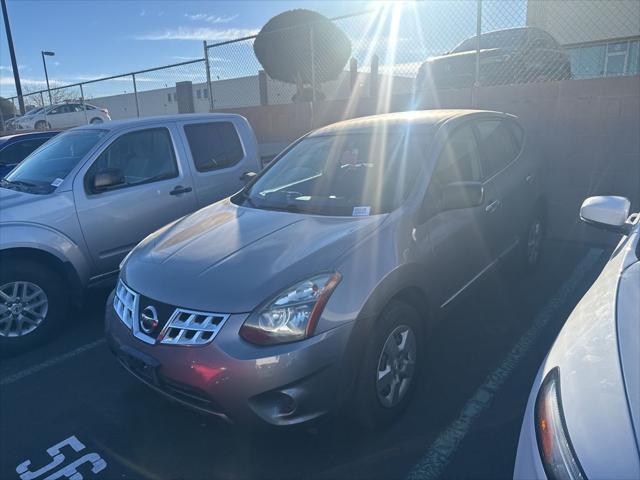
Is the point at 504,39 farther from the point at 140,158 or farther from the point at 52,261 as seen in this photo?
the point at 52,261

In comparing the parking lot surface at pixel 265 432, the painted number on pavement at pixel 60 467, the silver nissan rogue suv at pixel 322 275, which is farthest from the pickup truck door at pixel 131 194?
the painted number on pavement at pixel 60 467

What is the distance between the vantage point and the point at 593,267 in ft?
17.4

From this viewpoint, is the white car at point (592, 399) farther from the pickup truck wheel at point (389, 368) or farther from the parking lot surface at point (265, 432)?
the parking lot surface at point (265, 432)

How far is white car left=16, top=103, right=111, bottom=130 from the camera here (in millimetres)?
18722

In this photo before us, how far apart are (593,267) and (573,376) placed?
434 centimetres

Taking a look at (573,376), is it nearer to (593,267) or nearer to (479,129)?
(479,129)

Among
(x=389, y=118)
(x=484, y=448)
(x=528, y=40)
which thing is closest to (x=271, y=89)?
(x=528, y=40)

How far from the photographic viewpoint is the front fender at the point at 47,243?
390 cm

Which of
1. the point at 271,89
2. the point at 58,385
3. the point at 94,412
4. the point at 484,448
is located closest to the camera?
the point at 484,448

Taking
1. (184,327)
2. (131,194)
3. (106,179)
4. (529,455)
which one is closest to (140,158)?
(131,194)

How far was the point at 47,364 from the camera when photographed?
3.90 meters

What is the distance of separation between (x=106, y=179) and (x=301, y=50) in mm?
8853

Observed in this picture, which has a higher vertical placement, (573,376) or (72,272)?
(573,376)

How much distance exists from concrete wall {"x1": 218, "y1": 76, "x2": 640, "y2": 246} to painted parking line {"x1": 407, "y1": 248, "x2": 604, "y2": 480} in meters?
2.00
